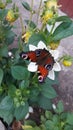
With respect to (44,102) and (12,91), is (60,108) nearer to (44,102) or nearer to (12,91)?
(44,102)

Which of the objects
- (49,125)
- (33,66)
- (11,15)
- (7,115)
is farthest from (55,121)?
(11,15)

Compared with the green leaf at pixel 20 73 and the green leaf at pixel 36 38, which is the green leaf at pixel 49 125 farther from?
the green leaf at pixel 36 38

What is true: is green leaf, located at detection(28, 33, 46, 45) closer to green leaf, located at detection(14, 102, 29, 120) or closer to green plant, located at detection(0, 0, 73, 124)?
green plant, located at detection(0, 0, 73, 124)

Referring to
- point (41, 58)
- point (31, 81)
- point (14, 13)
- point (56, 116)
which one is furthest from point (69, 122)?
point (14, 13)

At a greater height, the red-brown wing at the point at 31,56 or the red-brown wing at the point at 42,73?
the red-brown wing at the point at 31,56

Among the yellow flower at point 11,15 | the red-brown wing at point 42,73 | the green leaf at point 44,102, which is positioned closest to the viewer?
the red-brown wing at point 42,73

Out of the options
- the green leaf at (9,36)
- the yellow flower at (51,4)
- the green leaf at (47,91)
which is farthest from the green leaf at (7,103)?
the yellow flower at (51,4)

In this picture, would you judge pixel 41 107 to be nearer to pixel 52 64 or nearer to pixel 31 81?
pixel 31 81

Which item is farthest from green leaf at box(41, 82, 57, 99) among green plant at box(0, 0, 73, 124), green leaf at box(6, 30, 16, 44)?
green leaf at box(6, 30, 16, 44)
